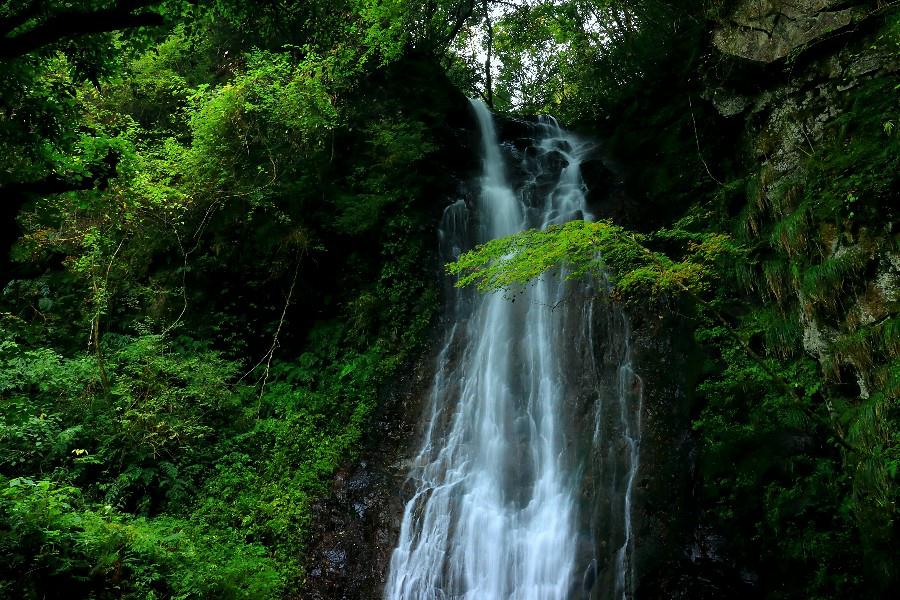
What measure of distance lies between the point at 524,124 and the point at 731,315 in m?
8.49

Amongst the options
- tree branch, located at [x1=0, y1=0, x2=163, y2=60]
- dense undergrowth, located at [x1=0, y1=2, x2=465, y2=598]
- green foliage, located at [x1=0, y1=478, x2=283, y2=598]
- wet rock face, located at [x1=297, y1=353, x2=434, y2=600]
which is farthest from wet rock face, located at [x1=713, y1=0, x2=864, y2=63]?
green foliage, located at [x1=0, y1=478, x2=283, y2=598]

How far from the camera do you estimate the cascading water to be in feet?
21.6

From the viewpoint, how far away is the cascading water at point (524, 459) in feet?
21.6

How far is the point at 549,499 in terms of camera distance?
718 cm

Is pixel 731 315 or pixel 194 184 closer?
pixel 731 315

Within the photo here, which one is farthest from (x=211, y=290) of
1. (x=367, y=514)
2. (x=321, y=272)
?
(x=367, y=514)

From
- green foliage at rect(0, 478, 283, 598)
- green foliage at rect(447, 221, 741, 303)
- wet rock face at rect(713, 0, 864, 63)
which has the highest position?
wet rock face at rect(713, 0, 864, 63)

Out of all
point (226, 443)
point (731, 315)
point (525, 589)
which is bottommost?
point (525, 589)

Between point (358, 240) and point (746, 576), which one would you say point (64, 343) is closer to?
point (358, 240)

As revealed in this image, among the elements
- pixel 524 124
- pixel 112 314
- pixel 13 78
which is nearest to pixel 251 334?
pixel 112 314

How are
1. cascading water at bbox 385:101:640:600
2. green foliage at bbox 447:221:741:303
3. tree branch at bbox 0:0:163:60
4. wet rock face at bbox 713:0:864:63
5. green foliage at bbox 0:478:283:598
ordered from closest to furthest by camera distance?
tree branch at bbox 0:0:163:60
green foliage at bbox 0:478:283:598
green foliage at bbox 447:221:741:303
cascading water at bbox 385:101:640:600
wet rock face at bbox 713:0:864:63

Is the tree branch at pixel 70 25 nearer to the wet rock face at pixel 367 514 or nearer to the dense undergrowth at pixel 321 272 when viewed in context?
the dense undergrowth at pixel 321 272

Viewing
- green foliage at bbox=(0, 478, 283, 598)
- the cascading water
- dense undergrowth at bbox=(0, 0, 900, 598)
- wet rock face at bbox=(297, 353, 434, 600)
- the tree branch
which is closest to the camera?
the tree branch

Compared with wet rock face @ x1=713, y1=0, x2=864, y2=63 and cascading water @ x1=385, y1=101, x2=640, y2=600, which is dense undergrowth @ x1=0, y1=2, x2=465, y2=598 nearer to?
cascading water @ x1=385, y1=101, x2=640, y2=600
